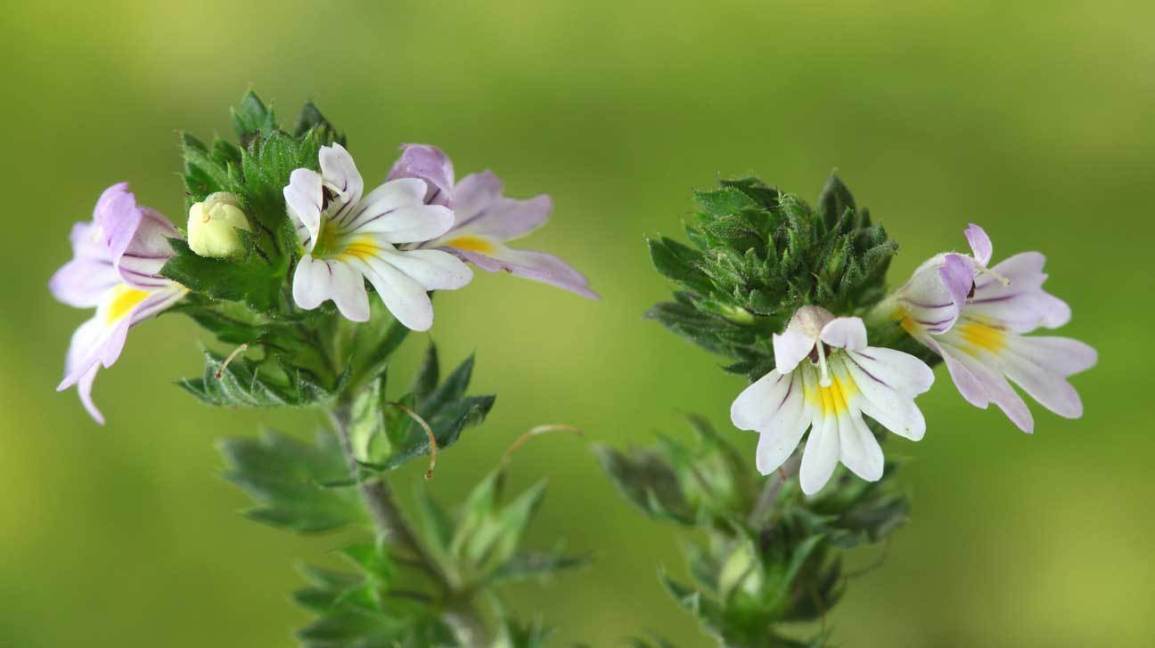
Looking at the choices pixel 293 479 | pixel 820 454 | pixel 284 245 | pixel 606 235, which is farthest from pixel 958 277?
pixel 606 235

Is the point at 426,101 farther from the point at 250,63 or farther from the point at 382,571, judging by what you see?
the point at 382,571

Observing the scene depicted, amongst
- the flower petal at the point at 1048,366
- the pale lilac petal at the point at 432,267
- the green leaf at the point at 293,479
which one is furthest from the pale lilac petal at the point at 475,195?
the flower petal at the point at 1048,366

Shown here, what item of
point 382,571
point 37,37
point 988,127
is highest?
point 988,127

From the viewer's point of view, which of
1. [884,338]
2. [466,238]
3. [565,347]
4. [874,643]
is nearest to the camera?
[884,338]

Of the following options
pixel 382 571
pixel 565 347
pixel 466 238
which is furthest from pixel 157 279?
pixel 565 347

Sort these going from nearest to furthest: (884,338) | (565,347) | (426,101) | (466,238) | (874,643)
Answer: (884,338), (466,238), (874,643), (565,347), (426,101)

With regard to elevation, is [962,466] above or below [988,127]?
below

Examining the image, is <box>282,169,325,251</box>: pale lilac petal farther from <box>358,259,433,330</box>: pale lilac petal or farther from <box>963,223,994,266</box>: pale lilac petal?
<box>963,223,994,266</box>: pale lilac petal
